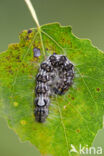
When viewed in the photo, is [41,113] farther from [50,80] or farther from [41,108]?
[50,80]

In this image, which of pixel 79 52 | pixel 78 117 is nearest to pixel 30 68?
pixel 79 52

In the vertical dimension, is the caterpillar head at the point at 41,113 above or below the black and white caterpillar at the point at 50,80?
below

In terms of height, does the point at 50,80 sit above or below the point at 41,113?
above

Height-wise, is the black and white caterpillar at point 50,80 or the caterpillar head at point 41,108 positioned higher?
the black and white caterpillar at point 50,80

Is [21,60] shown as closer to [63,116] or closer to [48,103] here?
[48,103]

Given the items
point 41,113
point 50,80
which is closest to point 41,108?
point 41,113
